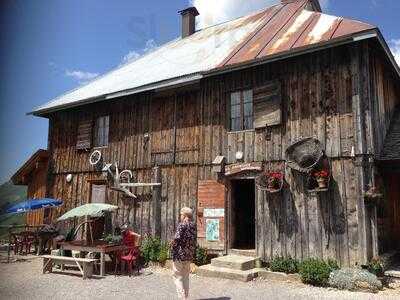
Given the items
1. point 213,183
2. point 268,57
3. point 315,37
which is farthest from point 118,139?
point 315,37

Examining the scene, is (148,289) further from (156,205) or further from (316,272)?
(156,205)

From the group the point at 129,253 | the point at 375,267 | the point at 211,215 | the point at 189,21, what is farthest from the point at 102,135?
the point at 375,267

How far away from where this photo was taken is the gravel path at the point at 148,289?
27.3ft

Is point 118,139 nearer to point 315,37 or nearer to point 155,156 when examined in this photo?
point 155,156

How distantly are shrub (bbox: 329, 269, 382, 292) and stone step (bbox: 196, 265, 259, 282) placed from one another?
6.36 ft

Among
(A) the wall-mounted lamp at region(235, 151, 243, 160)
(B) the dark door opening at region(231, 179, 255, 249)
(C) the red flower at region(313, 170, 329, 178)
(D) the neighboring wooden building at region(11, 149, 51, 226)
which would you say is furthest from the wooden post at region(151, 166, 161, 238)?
(D) the neighboring wooden building at region(11, 149, 51, 226)

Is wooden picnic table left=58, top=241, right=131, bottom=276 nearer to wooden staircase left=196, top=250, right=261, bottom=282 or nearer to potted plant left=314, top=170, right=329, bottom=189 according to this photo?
wooden staircase left=196, top=250, right=261, bottom=282

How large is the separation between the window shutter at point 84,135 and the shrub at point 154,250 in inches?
199

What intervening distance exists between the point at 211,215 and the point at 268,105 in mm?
3734

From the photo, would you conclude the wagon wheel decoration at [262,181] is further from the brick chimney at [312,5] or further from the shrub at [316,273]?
the brick chimney at [312,5]

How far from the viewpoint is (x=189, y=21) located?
19719 mm

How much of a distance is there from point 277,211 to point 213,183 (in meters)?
2.25

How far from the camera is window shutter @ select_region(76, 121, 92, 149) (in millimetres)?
16109

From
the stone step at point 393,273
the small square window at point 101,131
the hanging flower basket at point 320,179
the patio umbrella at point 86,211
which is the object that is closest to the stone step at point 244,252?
the hanging flower basket at point 320,179
